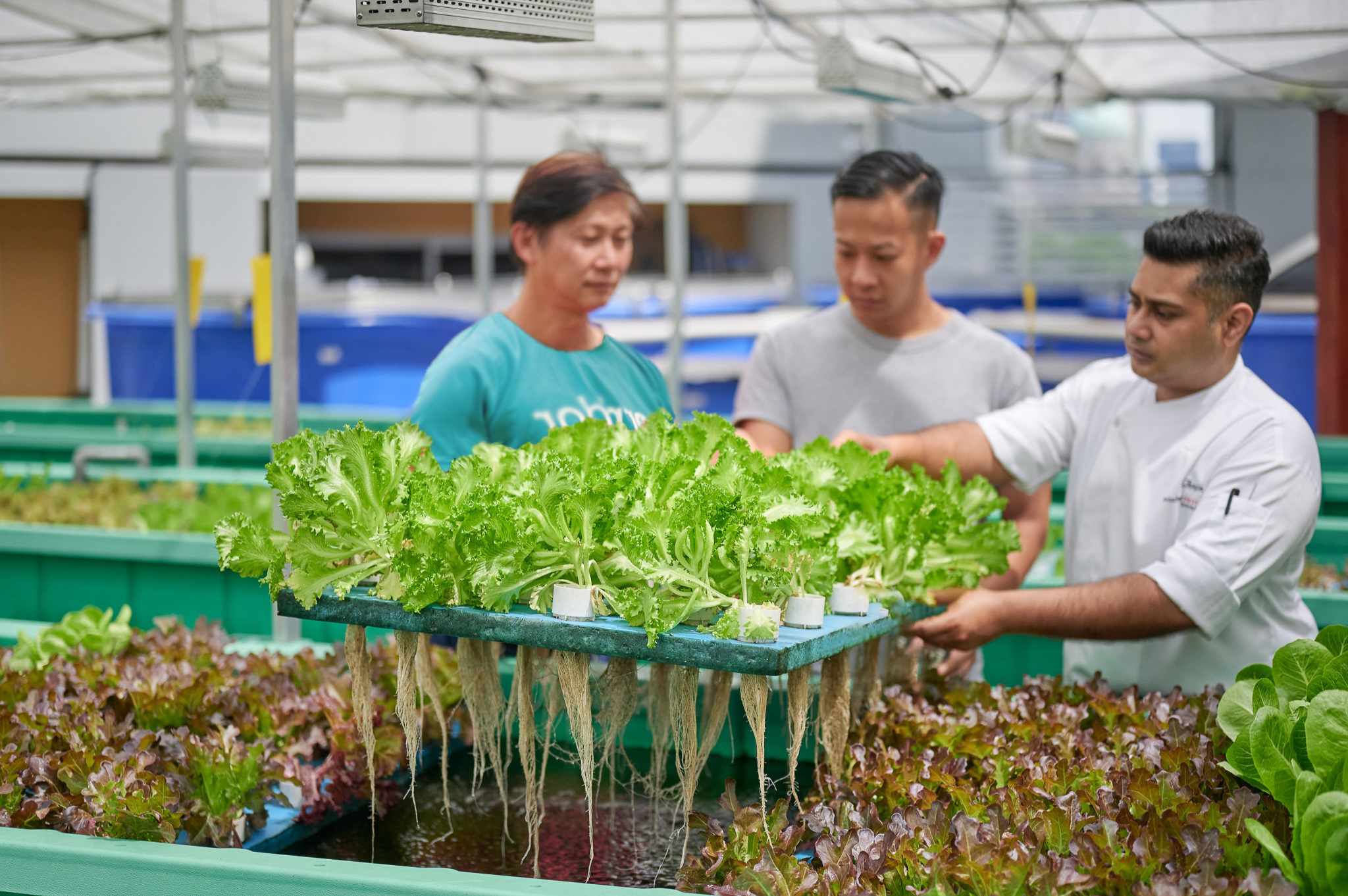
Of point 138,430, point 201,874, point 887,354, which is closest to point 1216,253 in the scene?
point 887,354

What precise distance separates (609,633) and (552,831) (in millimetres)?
648

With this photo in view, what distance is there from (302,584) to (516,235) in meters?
1.05

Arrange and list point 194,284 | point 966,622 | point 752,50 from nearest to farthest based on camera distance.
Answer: point 966,622, point 194,284, point 752,50

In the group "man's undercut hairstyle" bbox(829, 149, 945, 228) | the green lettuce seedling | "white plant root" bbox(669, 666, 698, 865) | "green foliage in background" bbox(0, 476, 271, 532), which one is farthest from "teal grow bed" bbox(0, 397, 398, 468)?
the green lettuce seedling

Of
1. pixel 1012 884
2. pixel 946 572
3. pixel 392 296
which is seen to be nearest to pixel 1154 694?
pixel 946 572

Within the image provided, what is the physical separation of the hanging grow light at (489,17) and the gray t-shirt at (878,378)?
0.89m

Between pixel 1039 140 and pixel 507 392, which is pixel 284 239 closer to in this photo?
pixel 507 392

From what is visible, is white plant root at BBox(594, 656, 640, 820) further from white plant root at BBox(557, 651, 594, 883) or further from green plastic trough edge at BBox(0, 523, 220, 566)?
green plastic trough edge at BBox(0, 523, 220, 566)

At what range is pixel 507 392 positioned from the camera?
2436 mm

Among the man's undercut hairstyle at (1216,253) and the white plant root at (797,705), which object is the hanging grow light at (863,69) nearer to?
the man's undercut hairstyle at (1216,253)

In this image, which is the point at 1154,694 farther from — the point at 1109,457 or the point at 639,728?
the point at 639,728

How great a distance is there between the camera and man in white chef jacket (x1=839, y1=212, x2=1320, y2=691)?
2.06m

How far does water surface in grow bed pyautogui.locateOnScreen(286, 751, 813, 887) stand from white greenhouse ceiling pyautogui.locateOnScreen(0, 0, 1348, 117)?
4.38 metres

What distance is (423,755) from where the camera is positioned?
2426 mm
